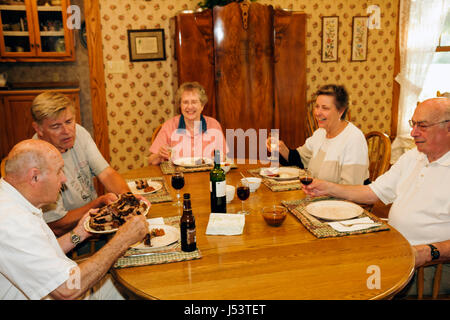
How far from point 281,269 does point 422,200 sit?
875mm

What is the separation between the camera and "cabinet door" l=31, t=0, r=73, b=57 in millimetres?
4559

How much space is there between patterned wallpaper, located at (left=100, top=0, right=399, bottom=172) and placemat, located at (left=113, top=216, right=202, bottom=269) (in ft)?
9.60

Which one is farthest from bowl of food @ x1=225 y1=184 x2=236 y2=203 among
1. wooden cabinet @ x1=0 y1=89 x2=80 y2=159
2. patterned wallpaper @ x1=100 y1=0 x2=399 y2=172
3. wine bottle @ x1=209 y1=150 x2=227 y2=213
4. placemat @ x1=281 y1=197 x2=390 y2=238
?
wooden cabinet @ x1=0 y1=89 x2=80 y2=159

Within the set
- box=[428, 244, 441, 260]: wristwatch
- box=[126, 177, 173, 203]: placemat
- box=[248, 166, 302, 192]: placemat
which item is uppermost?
box=[248, 166, 302, 192]: placemat

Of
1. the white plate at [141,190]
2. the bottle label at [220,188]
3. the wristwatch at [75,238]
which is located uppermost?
the bottle label at [220,188]

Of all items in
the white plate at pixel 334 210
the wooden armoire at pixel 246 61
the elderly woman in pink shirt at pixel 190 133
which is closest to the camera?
the white plate at pixel 334 210

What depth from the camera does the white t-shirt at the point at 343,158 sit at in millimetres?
2205

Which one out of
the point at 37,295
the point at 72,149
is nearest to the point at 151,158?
the point at 72,149

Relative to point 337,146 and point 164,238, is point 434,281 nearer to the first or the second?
point 337,146

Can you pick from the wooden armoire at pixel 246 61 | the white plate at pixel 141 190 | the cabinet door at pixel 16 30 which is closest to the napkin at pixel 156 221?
the white plate at pixel 141 190

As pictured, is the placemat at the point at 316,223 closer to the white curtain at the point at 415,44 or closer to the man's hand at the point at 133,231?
the man's hand at the point at 133,231

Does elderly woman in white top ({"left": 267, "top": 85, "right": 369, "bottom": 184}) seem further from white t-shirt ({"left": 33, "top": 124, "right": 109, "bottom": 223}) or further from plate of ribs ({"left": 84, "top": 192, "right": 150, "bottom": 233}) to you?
white t-shirt ({"left": 33, "top": 124, "right": 109, "bottom": 223})

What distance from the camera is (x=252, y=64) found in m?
3.87

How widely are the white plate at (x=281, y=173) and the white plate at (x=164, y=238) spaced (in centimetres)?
83
